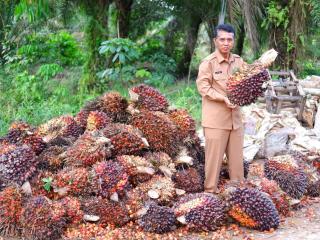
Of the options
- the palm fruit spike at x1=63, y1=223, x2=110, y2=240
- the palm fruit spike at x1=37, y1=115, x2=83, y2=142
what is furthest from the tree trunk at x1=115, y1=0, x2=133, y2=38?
the palm fruit spike at x1=63, y1=223, x2=110, y2=240

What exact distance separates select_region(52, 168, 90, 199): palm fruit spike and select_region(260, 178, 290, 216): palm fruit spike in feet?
4.49

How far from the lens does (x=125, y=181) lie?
351 centimetres

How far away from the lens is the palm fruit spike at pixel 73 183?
11.3ft

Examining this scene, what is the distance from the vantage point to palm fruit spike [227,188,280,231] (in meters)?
3.33

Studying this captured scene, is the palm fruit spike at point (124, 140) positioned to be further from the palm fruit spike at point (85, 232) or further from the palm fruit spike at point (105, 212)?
the palm fruit spike at point (85, 232)

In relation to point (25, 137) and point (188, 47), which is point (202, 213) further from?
point (188, 47)

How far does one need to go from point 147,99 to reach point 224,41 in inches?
34.3

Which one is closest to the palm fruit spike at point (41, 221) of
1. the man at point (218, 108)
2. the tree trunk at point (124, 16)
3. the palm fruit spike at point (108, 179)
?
the palm fruit spike at point (108, 179)

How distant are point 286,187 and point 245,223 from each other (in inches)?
30.5

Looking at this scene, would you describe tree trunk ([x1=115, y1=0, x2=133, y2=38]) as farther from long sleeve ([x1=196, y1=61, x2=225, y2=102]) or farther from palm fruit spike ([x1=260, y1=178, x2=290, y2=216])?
palm fruit spike ([x1=260, y1=178, x2=290, y2=216])

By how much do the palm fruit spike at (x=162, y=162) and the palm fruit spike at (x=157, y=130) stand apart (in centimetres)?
7

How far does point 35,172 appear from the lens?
11.9ft

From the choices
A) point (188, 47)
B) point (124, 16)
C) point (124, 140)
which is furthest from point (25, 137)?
point (188, 47)

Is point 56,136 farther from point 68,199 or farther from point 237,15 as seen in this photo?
point 237,15
